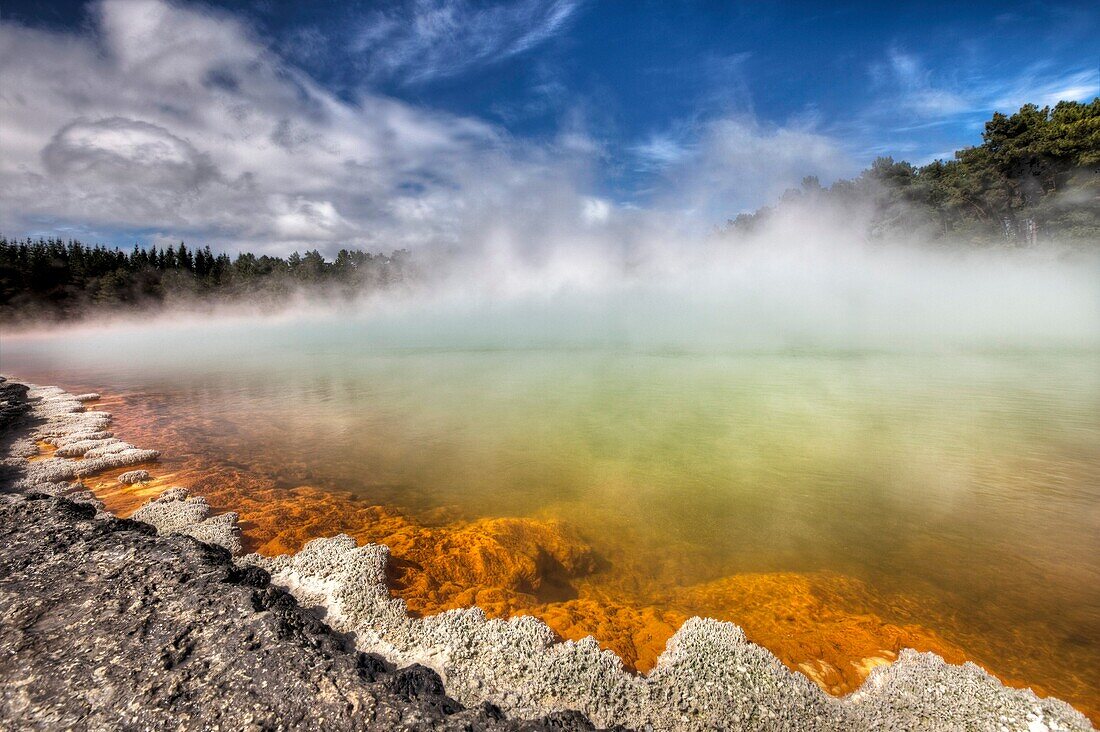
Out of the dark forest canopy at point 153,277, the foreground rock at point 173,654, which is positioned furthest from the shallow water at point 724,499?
the dark forest canopy at point 153,277

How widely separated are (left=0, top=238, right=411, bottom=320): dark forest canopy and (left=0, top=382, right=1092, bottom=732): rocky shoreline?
276 feet

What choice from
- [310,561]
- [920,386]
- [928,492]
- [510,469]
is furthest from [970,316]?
[310,561]

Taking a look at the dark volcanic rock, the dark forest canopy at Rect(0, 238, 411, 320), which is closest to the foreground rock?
the dark volcanic rock

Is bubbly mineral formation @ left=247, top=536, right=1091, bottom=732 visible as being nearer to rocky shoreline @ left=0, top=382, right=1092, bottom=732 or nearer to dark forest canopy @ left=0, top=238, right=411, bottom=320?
rocky shoreline @ left=0, top=382, right=1092, bottom=732

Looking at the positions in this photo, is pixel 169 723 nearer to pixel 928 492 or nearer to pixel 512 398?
pixel 928 492

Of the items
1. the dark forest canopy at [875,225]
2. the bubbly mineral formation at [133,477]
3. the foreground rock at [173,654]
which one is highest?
the dark forest canopy at [875,225]

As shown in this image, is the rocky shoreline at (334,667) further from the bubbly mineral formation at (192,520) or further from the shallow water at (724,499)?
the bubbly mineral formation at (192,520)

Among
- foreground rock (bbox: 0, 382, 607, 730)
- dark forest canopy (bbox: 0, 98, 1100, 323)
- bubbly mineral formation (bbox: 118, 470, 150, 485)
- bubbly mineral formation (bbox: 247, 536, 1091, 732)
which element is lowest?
bubbly mineral formation (bbox: 118, 470, 150, 485)

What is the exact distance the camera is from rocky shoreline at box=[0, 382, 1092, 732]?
219 cm

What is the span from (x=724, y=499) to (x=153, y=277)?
93819mm

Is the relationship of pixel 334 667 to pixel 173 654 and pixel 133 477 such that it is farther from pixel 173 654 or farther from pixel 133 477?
pixel 133 477

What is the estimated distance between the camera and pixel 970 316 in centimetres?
4088

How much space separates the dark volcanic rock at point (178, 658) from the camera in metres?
2.11

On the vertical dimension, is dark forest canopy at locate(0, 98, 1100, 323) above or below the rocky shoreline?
above
